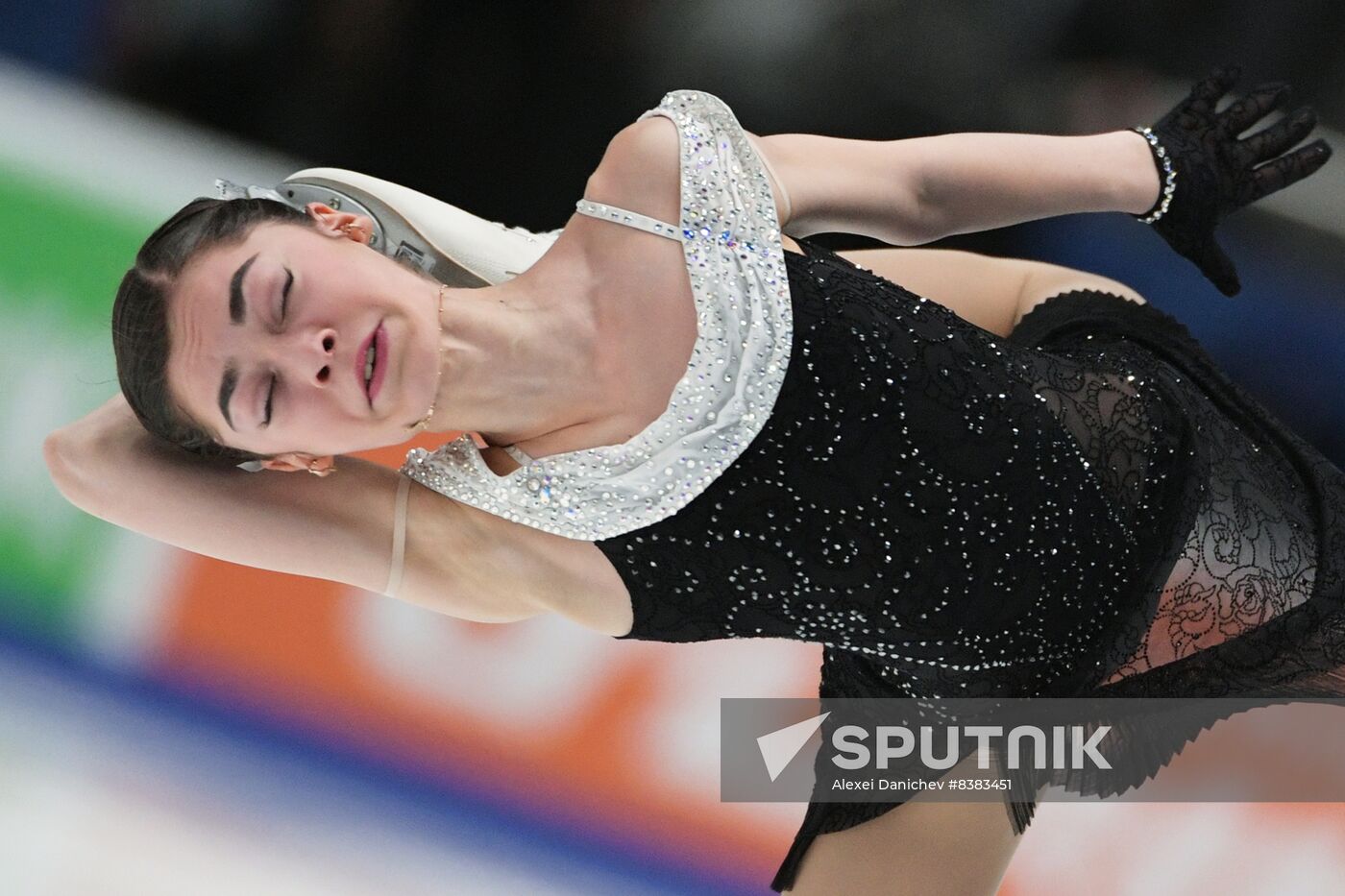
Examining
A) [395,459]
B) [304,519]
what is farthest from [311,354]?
[395,459]

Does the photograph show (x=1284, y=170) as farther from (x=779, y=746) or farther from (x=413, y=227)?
(x=779, y=746)

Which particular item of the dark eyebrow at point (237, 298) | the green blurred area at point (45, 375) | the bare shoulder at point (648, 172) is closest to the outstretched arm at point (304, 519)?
the dark eyebrow at point (237, 298)

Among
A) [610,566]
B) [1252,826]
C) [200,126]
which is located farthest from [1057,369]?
[200,126]

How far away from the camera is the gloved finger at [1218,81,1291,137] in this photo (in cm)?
196

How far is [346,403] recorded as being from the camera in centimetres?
156

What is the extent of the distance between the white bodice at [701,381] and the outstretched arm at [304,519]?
0.08m

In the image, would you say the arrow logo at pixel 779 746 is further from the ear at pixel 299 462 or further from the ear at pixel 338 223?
the ear at pixel 338 223

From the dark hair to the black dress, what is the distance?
0.60m

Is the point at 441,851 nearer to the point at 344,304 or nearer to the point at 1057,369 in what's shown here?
the point at 344,304

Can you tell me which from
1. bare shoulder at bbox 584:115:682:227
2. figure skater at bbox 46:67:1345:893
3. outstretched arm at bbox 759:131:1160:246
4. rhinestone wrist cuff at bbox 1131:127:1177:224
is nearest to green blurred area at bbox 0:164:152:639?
figure skater at bbox 46:67:1345:893

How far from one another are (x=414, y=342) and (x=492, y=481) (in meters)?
0.22

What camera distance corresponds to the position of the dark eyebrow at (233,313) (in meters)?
1.56

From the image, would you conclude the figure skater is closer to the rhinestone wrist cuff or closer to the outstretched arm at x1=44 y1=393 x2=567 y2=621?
the outstretched arm at x1=44 y1=393 x2=567 y2=621

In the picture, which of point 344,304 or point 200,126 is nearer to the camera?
point 344,304
